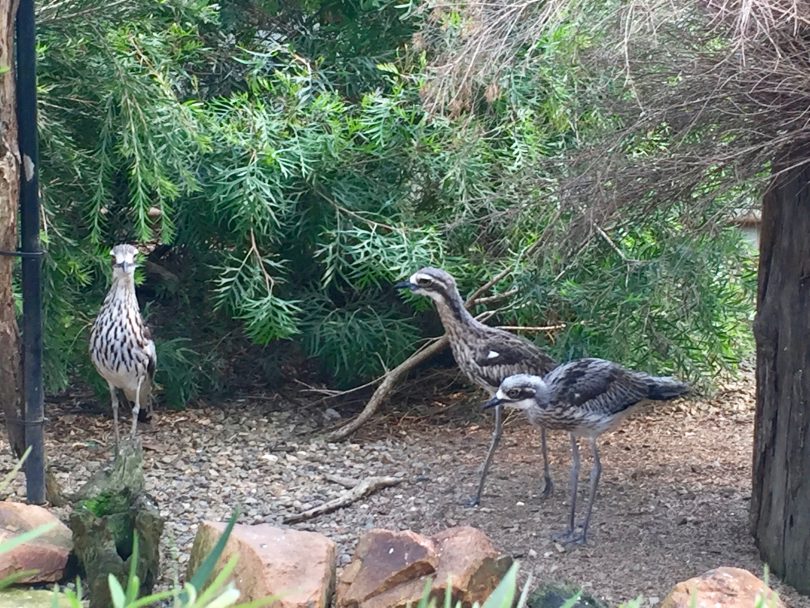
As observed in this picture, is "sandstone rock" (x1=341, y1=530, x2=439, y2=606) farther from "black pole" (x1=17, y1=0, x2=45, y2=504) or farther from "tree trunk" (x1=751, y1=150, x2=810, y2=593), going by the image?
"black pole" (x1=17, y1=0, x2=45, y2=504)

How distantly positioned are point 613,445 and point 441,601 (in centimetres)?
248

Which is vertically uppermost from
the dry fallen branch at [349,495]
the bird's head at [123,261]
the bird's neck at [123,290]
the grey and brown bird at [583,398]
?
the bird's head at [123,261]

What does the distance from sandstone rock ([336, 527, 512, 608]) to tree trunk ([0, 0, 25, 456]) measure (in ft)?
5.89

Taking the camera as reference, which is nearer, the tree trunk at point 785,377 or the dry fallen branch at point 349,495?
the tree trunk at point 785,377

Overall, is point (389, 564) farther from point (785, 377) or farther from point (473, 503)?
point (785, 377)

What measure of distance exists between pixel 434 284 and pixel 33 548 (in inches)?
83.1

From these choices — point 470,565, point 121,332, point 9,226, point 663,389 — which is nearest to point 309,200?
point 121,332

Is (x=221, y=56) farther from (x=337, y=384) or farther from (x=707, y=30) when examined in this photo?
(x=707, y=30)

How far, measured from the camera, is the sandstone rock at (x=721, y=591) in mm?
3197

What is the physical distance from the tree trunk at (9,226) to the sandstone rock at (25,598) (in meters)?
0.92

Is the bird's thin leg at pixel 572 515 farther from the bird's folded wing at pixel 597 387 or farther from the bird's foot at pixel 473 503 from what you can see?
the bird's foot at pixel 473 503

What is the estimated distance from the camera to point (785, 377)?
3.77 meters

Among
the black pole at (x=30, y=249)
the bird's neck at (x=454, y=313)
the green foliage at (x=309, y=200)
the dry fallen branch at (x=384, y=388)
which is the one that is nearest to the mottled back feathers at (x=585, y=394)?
the green foliage at (x=309, y=200)

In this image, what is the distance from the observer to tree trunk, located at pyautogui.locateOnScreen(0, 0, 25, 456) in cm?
428
